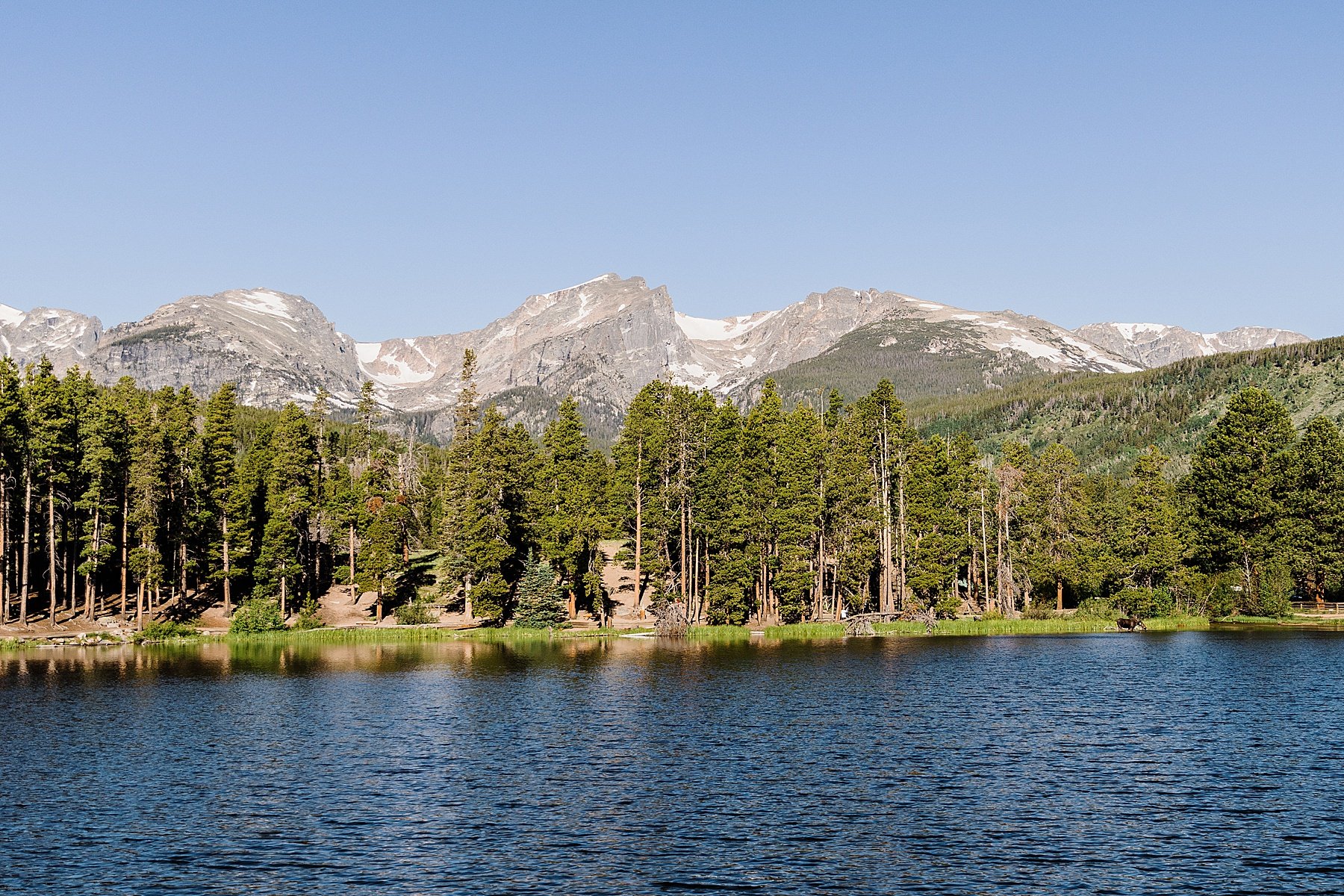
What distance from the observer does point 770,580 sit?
10788 centimetres

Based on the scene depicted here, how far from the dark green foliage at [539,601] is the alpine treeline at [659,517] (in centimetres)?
26

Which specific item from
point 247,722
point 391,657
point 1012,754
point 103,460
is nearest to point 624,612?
point 391,657

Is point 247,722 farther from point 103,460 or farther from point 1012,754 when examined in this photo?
point 103,460

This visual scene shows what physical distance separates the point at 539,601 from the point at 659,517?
1384 cm

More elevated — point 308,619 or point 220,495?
point 220,495

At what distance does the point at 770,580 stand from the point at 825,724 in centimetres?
5690

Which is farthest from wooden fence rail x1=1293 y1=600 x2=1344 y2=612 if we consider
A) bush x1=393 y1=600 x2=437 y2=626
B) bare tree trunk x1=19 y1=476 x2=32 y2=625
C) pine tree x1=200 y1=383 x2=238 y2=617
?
bare tree trunk x1=19 y1=476 x2=32 y2=625

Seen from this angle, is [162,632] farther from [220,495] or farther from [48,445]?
[48,445]

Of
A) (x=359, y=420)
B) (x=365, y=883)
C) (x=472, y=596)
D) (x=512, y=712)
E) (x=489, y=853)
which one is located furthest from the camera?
(x=359, y=420)

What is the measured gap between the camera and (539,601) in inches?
4013

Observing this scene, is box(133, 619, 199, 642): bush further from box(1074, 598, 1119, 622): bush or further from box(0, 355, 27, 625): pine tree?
box(1074, 598, 1119, 622): bush

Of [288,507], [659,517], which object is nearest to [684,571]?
[659,517]

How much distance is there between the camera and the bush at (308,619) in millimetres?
106562

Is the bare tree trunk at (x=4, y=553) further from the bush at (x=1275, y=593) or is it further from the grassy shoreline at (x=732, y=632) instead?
the bush at (x=1275, y=593)
